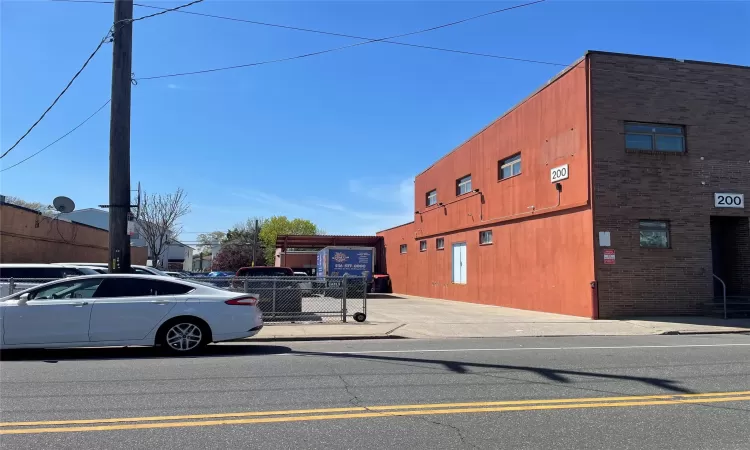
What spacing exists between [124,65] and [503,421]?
11199 mm

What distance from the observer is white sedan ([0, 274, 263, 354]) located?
8680 mm

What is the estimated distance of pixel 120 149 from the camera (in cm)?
1179

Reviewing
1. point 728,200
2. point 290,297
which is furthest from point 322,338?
point 728,200

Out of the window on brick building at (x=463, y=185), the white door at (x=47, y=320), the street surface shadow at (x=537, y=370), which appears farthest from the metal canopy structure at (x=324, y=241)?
the white door at (x=47, y=320)

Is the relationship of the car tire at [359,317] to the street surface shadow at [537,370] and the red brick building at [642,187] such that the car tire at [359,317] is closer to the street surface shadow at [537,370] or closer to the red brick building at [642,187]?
the street surface shadow at [537,370]

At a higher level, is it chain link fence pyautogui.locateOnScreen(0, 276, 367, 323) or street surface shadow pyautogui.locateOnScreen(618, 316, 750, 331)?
chain link fence pyautogui.locateOnScreen(0, 276, 367, 323)

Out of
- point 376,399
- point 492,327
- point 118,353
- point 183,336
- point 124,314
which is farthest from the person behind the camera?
point 492,327

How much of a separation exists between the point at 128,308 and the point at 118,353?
1.03m

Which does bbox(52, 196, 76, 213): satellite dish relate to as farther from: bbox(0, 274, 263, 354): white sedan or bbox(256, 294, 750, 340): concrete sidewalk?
bbox(0, 274, 263, 354): white sedan

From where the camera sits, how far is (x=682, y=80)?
17156 millimetres

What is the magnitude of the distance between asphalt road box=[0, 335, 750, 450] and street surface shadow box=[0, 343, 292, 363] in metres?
0.05

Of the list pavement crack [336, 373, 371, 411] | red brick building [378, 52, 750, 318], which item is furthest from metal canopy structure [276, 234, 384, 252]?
Result: pavement crack [336, 373, 371, 411]

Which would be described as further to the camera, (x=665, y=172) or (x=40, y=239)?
(x=40, y=239)

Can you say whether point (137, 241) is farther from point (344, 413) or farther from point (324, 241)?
point (344, 413)
